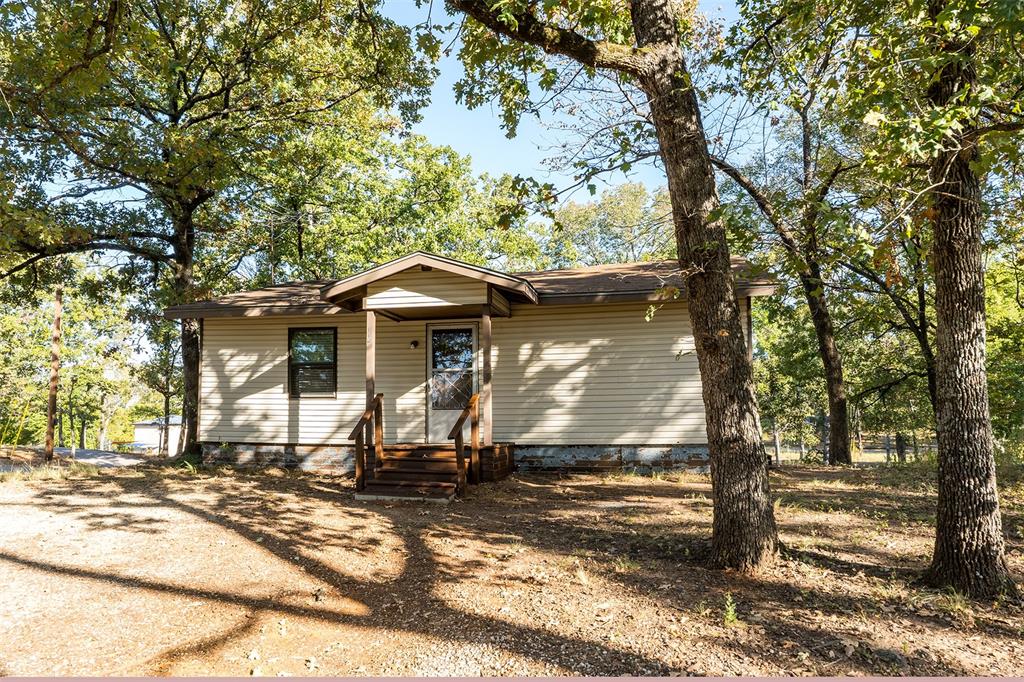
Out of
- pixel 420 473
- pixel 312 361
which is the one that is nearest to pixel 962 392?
pixel 420 473

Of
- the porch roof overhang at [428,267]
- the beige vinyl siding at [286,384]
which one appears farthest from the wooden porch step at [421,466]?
the porch roof overhang at [428,267]

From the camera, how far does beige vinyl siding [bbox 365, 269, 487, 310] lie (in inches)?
352

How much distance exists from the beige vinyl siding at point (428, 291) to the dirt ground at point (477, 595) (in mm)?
3208

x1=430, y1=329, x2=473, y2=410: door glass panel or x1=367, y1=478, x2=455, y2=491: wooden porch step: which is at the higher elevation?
x1=430, y1=329, x2=473, y2=410: door glass panel

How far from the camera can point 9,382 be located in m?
28.4

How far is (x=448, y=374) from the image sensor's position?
35.3ft

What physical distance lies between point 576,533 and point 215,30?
46.6ft

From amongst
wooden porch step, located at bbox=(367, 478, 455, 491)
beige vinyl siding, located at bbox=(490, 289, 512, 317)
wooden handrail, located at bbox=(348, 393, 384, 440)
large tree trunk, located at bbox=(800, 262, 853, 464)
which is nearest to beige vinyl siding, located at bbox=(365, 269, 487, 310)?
beige vinyl siding, located at bbox=(490, 289, 512, 317)

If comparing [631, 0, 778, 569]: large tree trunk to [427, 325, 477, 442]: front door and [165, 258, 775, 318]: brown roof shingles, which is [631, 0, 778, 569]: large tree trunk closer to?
[165, 258, 775, 318]: brown roof shingles

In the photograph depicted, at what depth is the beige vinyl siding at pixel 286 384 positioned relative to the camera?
10914 millimetres

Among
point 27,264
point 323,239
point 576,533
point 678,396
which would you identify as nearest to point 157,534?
point 576,533

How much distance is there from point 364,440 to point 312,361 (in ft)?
10.1

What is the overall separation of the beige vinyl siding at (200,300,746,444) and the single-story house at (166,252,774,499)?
2cm

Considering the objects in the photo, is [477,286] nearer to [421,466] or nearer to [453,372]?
[453,372]
